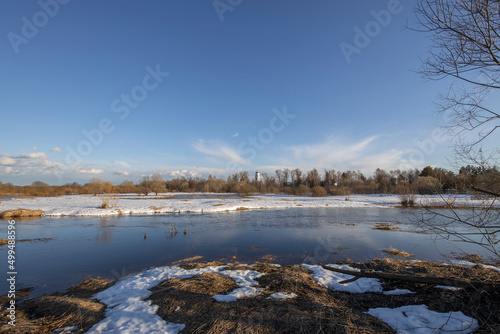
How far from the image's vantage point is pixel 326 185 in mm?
89938

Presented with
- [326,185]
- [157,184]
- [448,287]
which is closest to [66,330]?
[448,287]

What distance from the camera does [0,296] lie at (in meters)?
5.78

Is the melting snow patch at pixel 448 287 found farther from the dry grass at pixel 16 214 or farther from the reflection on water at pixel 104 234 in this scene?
the dry grass at pixel 16 214

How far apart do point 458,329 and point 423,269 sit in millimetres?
3493

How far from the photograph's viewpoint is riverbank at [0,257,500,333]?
3.70m

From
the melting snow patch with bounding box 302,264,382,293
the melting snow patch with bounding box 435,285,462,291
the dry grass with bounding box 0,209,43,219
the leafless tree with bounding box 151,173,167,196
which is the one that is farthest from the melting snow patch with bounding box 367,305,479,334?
the leafless tree with bounding box 151,173,167,196

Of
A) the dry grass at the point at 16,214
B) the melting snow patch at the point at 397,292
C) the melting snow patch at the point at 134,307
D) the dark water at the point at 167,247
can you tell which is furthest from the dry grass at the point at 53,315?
the dry grass at the point at 16,214

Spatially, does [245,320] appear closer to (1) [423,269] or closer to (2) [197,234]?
(1) [423,269]

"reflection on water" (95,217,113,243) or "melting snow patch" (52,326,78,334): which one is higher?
"melting snow patch" (52,326,78,334)

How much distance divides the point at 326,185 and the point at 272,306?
90.3 meters

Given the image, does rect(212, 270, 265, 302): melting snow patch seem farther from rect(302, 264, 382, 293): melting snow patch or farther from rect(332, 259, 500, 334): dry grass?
rect(332, 259, 500, 334): dry grass

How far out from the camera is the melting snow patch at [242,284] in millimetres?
4992

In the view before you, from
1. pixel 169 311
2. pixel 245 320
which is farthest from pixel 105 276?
pixel 245 320

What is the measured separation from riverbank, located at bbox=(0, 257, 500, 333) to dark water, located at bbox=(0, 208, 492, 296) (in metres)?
2.19
